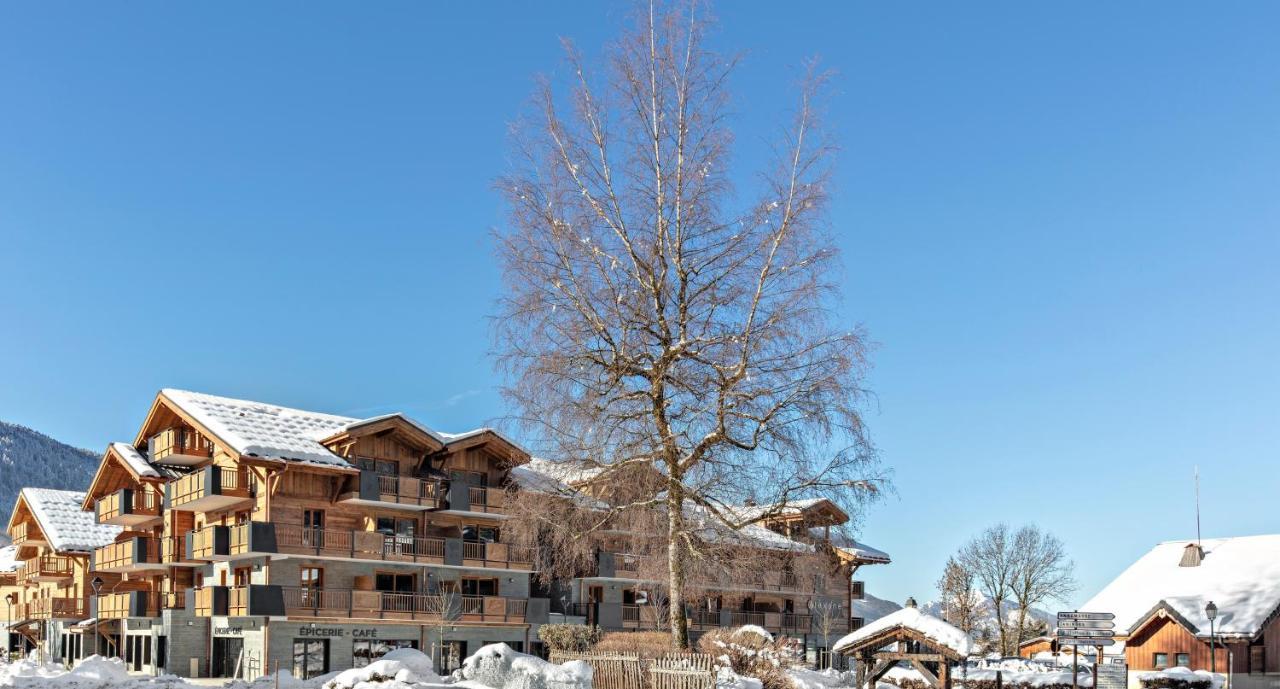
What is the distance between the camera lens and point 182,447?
50125mm

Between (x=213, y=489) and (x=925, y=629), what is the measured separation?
90.6ft

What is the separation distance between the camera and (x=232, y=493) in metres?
45.4

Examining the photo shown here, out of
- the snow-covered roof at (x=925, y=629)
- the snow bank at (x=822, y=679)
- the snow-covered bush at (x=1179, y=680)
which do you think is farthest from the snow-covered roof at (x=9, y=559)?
the snow-covered bush at (x=1179, y=680)

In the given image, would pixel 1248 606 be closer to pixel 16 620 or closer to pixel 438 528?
pixel 438 528

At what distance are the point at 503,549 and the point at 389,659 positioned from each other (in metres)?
17.1

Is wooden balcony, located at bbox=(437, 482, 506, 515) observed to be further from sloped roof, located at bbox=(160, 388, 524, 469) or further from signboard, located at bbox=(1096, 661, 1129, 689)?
signboard, located at bbox=(1096, 661, 1129, 689)

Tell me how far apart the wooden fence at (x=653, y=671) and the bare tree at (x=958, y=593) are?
47.2 m

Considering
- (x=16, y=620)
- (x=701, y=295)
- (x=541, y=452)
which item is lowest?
(x=16, y=620)

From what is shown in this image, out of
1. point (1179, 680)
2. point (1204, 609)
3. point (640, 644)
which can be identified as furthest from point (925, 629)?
point (1204, 609)

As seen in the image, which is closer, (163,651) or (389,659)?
(389,659)

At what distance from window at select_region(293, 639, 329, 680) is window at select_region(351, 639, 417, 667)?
3.36 ft

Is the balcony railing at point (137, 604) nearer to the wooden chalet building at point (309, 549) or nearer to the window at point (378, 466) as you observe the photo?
the wooden chalet building at point (309, 549)

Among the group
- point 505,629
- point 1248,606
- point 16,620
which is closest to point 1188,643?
point 1248,606

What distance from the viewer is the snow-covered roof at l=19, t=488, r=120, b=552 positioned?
62.2 meters
